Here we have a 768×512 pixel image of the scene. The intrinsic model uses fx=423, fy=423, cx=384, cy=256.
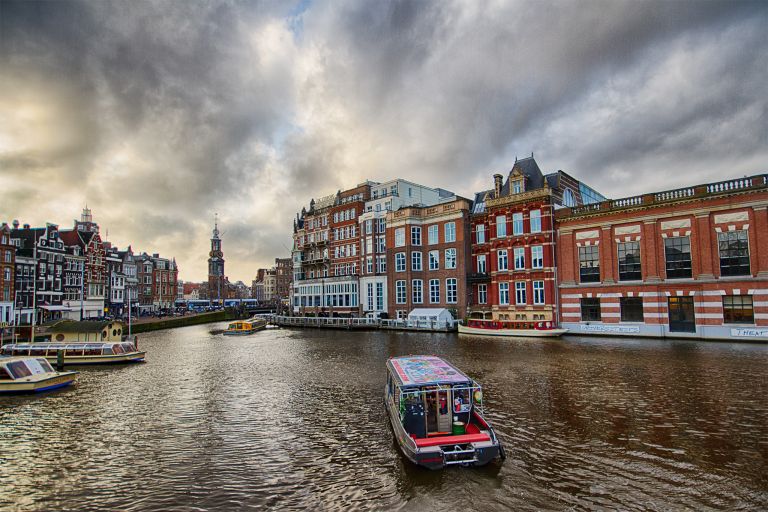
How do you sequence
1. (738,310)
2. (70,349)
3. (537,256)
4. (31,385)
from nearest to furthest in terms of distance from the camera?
(31,385)
(70,349)
(738,310)
(537,256)

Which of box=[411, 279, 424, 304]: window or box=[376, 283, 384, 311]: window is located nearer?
box=[411, 279, 424, 304]: window

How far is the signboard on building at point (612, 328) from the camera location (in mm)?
45656

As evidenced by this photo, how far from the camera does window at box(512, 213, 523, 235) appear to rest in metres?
54.9

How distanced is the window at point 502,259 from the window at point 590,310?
1052 cm

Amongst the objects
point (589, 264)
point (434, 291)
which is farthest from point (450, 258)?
point (589, 264)

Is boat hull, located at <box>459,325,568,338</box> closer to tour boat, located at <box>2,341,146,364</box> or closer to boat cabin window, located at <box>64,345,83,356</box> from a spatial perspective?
tour boat, located at <box>2,341,146,364</box>

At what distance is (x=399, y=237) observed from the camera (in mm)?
67562

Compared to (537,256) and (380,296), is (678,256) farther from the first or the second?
(380,296)

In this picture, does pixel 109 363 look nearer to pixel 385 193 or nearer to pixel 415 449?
pixel 415 449

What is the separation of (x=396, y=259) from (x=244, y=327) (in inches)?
1049

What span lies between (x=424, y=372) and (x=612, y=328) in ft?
127

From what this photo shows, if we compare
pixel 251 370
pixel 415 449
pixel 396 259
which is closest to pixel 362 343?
pixel 251 370

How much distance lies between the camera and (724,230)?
41.9 meters

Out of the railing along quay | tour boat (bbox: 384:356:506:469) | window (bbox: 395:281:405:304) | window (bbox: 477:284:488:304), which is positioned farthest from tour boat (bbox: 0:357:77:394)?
window (bbox: 477:284:488:304)
